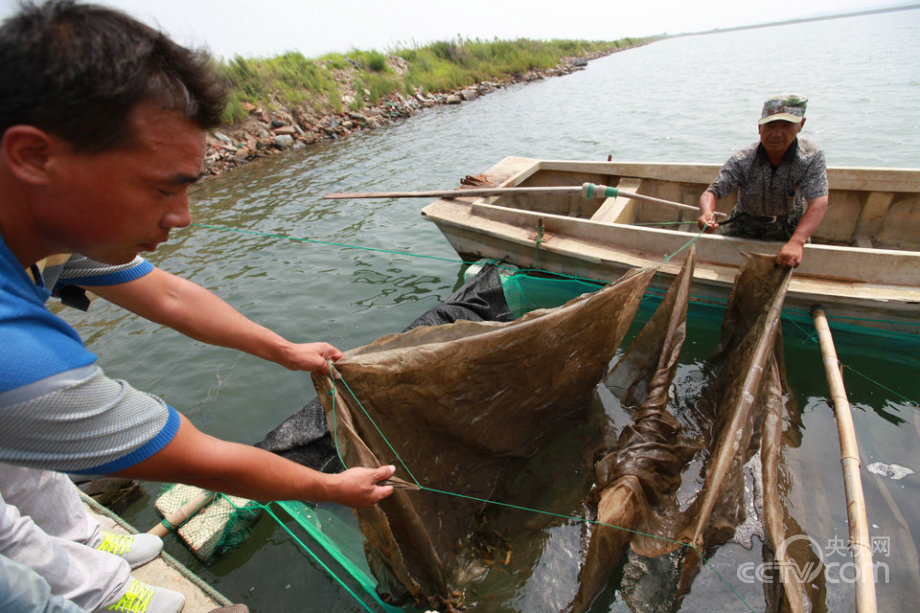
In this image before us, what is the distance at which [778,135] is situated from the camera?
3590mm

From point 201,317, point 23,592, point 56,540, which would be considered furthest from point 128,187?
point 56,540

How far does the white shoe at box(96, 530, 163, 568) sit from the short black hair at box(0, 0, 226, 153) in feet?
7.16

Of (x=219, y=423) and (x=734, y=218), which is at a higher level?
(x=734, y=218)

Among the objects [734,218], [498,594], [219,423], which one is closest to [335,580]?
[498,594]

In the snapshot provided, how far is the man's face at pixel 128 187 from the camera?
35.2 inches

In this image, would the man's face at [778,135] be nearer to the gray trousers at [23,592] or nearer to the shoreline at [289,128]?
the gray trousers at [23,592]

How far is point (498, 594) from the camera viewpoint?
2.31m

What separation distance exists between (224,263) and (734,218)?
6.93 metres

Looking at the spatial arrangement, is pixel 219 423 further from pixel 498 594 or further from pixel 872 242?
pixel 872 242

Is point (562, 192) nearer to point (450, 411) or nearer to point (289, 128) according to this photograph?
point (450, 411)

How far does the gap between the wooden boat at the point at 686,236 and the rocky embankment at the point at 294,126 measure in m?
8.17

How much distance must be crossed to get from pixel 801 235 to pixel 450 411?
121 inches

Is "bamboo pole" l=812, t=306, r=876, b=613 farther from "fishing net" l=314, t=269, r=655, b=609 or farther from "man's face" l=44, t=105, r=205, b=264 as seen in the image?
"man's face" l=44, t=105, r=205, b=264

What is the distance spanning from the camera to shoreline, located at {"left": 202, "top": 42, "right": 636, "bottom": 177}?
12148mm
